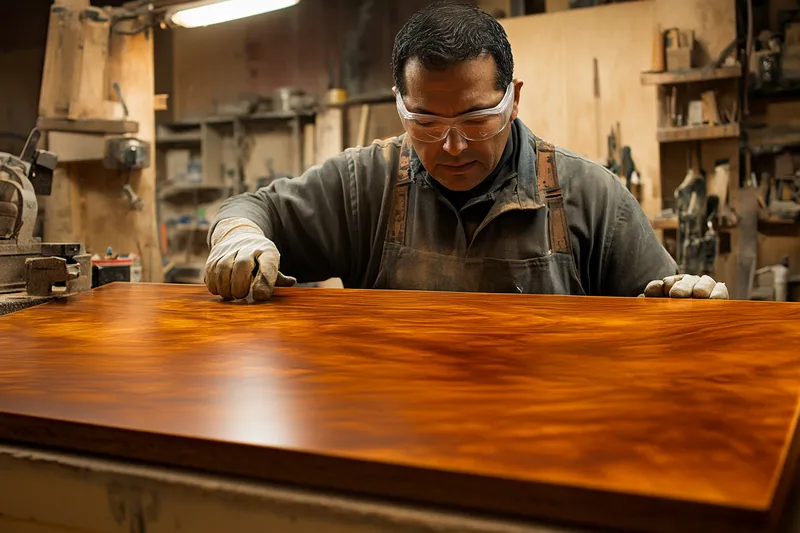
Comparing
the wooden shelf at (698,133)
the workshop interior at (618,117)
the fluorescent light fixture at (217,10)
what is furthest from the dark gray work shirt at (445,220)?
the wooden shelf at (698,133)

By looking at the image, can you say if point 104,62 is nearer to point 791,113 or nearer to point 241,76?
point 241,76

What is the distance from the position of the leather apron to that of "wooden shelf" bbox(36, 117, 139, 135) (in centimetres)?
300

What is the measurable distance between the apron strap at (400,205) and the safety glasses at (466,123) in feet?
1.06

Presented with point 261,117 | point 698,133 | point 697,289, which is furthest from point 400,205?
point 261,117

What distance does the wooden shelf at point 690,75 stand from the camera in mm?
4043

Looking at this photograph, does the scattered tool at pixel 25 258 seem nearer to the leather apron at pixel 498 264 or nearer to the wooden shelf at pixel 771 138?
the leather apron at pixel 498 264

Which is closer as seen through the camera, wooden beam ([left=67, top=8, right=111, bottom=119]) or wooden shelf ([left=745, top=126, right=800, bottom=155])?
wooden shelf ([left=745, top=126, right=800, bottom=155])

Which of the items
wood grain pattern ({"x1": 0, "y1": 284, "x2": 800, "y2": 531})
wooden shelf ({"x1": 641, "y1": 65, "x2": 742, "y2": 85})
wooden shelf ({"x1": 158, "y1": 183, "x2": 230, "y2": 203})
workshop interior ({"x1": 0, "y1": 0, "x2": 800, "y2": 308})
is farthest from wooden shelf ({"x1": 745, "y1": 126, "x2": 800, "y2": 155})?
wooden shelf ({"x1": 158, "y1": 183, "x2": 230, "y2": 203})

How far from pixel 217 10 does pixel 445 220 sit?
8.43 feet

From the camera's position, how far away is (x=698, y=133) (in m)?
4.12

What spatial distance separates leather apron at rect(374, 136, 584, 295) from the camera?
2305 mm

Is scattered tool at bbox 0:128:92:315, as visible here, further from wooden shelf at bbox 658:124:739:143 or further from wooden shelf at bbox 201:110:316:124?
wooden shelf at bbox 201:110:316:124

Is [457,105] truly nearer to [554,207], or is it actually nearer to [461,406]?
[554,207]

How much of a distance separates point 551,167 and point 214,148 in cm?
550
